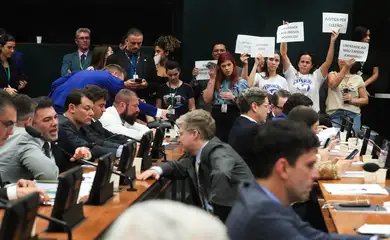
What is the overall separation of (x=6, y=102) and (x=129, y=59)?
4.23 m

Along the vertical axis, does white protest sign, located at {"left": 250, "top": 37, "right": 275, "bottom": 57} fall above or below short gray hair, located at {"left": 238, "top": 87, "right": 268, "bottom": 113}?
above

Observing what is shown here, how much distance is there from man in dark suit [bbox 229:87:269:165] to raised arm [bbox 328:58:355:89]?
2.88 m

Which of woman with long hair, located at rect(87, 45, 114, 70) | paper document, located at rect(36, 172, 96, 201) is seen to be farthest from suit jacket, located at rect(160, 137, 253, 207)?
woman with long hair, located at rect(87, 45, 114, 70)

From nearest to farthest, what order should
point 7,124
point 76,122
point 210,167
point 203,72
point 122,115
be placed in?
1. point 7,124
2. point 210,167
3. point 76,122
4. point 122,115
5. point 203,72

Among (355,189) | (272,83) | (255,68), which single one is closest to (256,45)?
(255,68)

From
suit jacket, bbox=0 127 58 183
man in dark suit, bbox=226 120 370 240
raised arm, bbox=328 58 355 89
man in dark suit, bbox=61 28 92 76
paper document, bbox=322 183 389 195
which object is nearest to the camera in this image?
man in dark suit, bbox=226 120 370 240

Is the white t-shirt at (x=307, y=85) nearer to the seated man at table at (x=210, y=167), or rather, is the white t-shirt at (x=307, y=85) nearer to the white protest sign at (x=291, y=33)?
the white protest sign at (x=291, y=33)

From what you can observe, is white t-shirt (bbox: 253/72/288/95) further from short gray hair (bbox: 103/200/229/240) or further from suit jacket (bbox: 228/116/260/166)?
short gray hair (bbox: 103/200/229/240)

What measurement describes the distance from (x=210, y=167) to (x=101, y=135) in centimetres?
202

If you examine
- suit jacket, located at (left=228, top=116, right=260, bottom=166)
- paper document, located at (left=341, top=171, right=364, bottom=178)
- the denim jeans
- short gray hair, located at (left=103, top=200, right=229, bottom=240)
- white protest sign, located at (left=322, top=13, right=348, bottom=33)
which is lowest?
the denim jeans

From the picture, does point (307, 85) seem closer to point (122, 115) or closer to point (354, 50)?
point (354, 50)

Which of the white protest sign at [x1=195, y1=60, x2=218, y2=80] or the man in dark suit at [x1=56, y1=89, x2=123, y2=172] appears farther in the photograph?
the white protest sign at [x1=195, y1=60, x2=218, y2=80]

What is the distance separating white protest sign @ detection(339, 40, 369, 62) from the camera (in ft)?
27.2

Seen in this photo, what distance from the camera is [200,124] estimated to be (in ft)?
15.2
